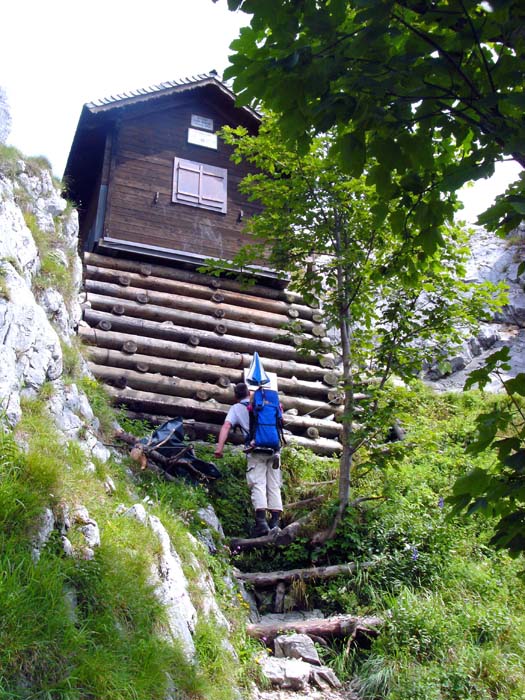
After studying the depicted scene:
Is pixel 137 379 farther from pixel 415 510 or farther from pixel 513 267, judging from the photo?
pixel 513 267

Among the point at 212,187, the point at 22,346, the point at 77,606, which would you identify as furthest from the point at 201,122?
the point at 77,606

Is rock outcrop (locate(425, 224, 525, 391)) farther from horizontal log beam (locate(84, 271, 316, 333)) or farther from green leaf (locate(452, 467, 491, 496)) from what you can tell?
green leaf (locate(452, 467, 491, 496))

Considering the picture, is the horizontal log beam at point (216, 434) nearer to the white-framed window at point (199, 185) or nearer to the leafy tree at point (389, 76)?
the white-framed window at point (199, 185)

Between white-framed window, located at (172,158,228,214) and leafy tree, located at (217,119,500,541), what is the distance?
4724 millimetres

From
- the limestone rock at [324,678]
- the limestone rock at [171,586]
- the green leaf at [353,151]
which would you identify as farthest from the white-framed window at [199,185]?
the green leaf at [353,151]

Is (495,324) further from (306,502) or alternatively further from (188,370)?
(306,502)

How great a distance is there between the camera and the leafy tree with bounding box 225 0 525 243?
9.80 feet

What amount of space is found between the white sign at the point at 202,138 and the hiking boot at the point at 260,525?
9.29 meters

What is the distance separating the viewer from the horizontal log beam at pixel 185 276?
1286 centimetres

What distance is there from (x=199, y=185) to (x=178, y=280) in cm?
244

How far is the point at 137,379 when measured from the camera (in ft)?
35.3

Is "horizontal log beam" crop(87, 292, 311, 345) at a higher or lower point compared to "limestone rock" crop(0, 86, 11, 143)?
lower

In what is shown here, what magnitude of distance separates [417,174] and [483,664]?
4.67 metres

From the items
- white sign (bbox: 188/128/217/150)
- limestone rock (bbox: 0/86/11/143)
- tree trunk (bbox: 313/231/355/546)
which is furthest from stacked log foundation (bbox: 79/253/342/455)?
white sign (bbox: 188/128/217/150)
